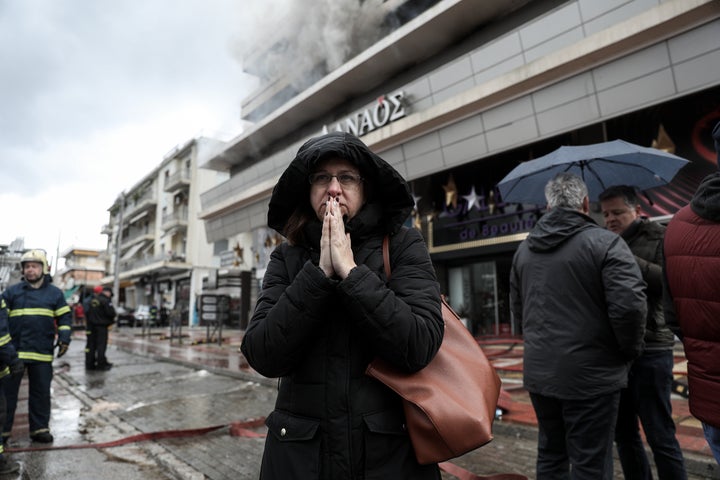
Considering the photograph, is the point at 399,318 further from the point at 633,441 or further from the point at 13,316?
the point at 13,316

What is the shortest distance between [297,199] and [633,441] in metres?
2.47

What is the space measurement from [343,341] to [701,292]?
147cm

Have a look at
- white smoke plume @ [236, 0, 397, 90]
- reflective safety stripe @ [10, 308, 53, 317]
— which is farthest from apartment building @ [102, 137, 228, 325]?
reflective safety stripe @ [10, 308, 53, 317]

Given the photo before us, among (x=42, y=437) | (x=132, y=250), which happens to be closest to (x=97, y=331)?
(x=42, y=437)

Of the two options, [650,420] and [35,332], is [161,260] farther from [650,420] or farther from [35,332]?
[650,420]

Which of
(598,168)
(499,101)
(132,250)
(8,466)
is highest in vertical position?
(132,250)

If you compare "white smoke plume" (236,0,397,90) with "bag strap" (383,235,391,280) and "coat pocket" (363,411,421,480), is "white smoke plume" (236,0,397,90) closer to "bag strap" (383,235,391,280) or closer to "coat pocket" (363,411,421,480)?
"bag strap" (383,235,391,280)

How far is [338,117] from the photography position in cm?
2014

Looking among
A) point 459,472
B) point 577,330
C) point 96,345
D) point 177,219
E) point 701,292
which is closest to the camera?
point 701,292

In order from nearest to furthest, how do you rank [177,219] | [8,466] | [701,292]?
[701,292] → [8,466] → [177,219]

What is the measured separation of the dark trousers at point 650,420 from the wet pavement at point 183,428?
92 cm

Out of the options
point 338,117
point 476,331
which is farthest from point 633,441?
point 338,117

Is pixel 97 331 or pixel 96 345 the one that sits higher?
pixel 97 331

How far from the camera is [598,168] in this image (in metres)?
4.50
